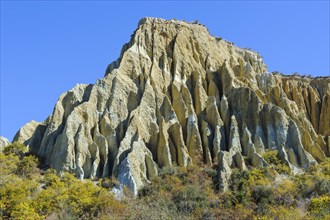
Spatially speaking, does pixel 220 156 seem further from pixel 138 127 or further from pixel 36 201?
pixel 36 201

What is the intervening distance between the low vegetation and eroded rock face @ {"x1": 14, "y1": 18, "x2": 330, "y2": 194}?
130 cm

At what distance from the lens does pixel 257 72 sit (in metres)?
57.8

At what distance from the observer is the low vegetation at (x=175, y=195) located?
1304 inches

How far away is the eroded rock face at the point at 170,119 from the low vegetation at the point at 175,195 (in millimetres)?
1298

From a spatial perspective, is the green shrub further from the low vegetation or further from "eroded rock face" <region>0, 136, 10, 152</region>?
"eroded rock face" <region>0, 136, 10, 152</region>

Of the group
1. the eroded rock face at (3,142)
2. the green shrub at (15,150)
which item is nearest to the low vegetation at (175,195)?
the green shrub at (15,150)

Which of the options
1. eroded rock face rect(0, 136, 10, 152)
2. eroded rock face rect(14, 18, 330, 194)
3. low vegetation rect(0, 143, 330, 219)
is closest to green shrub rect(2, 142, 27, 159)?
low vegetation rect(0, 143, 330, 219)

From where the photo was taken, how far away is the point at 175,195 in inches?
1441

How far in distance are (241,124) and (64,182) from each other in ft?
52.4

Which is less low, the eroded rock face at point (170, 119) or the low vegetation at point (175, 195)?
the eroded rock face at point (170, 119)

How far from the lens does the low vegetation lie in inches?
1304

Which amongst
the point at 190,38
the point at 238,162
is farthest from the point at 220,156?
the point at 190,38

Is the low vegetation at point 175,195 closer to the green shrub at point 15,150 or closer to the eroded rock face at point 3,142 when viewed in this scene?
the green shrub at point 15,150

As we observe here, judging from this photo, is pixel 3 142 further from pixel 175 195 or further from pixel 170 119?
pixel 175 195
